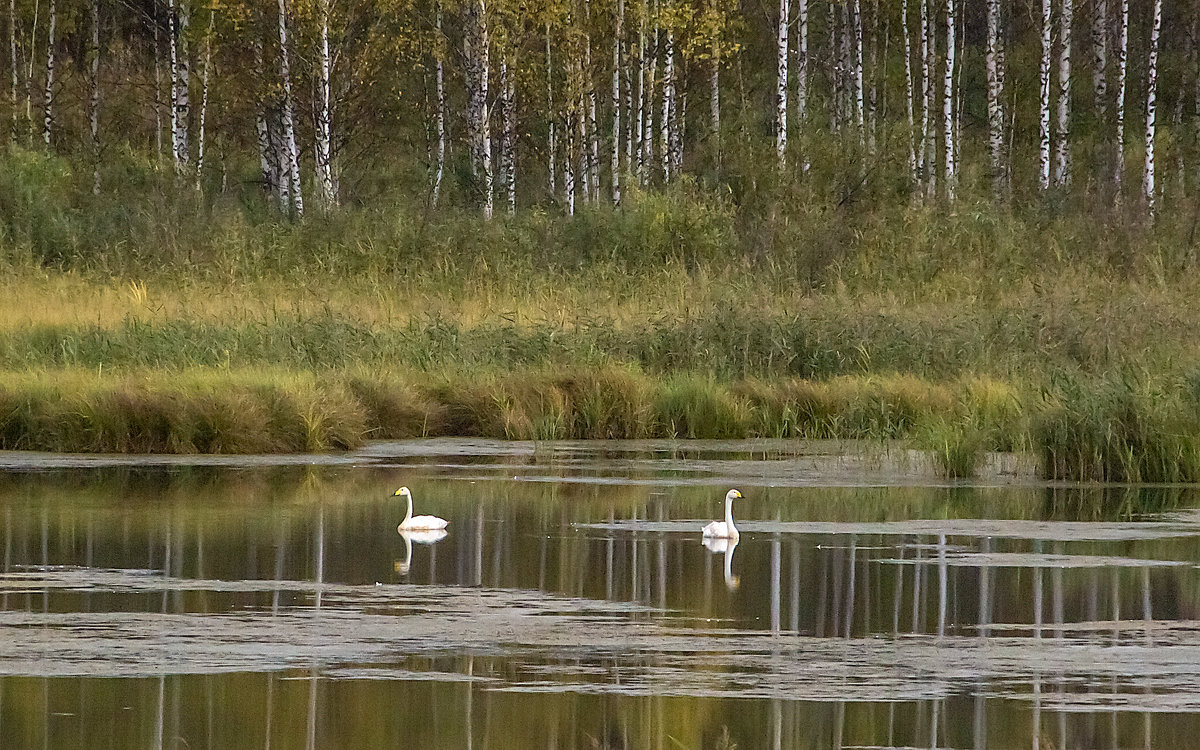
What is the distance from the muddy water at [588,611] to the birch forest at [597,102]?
1486 cm

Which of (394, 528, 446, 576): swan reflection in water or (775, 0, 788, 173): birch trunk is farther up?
(775, 0, 788, 173): birch trunk

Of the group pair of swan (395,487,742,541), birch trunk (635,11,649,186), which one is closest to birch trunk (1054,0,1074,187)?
birch trunk (635,11,649,186)

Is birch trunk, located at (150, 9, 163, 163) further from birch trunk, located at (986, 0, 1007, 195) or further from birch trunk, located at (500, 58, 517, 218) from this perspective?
birch trunk, located at (986, 0, 1007, 195)

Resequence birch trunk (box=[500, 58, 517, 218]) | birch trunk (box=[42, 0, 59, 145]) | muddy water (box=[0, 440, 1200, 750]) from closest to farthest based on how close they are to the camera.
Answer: muddy water (box=[0, 440, 1200, 750]) → birch trunk (box=[500, 58, 517, 218]) → birch trunk (box=[42, 0, 59, 145])

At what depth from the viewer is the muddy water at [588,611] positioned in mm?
Answer: 7902

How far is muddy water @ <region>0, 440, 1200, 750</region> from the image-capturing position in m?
7.90

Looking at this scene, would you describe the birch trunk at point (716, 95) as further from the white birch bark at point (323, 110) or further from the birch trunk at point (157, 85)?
the birch trunk at point (157, 85)

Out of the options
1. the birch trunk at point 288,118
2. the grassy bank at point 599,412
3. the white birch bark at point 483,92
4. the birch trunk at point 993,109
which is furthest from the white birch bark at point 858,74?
the grassy bank at point 599,412

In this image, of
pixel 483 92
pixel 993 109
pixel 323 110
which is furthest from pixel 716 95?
pixel 323 110

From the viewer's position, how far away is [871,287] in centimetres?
2764

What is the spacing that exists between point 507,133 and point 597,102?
5142 millimetres

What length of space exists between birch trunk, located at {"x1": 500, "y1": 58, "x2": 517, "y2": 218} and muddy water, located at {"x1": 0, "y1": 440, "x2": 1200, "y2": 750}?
57.0 feet

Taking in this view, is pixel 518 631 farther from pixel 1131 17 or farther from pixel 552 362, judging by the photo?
pixel 1131 17

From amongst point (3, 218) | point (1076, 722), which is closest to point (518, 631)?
point (1076, 722)
